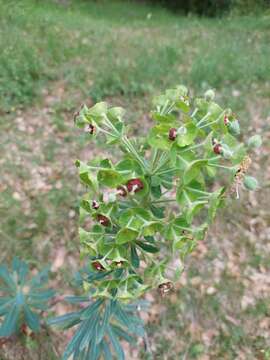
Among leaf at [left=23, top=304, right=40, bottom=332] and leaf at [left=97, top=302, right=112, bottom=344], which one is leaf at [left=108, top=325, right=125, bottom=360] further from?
leaf at [left=23, top=304, right=40, bottom=332]

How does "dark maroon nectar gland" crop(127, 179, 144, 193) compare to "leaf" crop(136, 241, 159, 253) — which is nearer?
"dark maroon nectar gland" crop(127, 179, 144, 193)

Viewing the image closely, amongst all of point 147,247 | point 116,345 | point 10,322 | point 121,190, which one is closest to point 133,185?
point 121,190

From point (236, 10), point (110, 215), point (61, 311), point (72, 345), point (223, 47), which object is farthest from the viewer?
point (236, 10)

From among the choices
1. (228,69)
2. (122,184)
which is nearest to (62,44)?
(228,69)

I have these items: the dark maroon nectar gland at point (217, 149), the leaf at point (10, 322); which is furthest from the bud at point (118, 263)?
the leaf at point (10, 322)

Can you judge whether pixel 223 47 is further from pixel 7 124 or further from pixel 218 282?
pixel 218 282

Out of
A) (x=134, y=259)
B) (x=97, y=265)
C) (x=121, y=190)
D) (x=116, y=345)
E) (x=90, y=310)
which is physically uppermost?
(x=121, y=190)

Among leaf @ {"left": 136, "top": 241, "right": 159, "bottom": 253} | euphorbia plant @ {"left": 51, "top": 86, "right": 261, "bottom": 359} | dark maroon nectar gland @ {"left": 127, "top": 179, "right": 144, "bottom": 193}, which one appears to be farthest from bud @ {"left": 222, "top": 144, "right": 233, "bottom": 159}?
leaf @ {"left": 136, "top": 241, "right": 159, "bottom": 253}

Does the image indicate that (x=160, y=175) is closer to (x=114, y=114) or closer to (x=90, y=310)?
(x=114, y=114)
